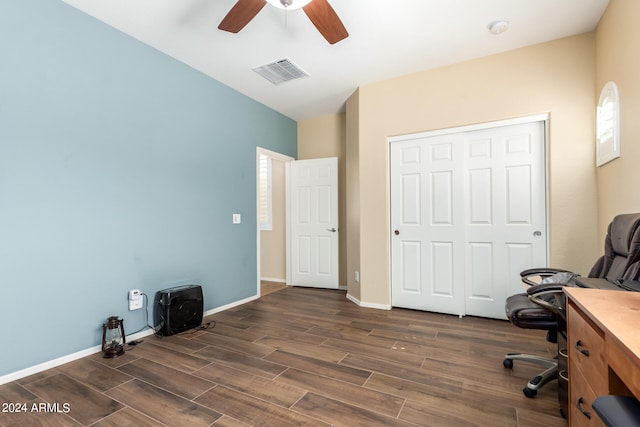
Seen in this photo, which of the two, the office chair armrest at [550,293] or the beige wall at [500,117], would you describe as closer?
the office chair armrest at [550,293]

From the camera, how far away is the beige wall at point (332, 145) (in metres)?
4.54

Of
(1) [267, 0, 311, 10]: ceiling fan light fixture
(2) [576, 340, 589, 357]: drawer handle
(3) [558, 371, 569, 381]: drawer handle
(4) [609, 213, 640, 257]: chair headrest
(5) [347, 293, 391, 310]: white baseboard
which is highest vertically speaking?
(1) [267, 0, 311, 10]: ceiling fan light fixture

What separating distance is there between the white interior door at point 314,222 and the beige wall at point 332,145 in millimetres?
98

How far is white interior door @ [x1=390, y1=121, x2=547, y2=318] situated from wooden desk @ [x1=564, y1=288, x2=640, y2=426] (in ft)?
6.18

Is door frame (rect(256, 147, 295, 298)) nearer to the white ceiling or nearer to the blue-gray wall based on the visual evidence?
the blue-gray wall

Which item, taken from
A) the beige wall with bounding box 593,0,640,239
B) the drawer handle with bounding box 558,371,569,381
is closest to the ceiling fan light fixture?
the beige wall with bounding box 593,0,640,239

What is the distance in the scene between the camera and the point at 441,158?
3.25 metres

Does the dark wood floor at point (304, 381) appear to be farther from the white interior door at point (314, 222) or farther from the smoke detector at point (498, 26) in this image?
the smoke detector at point (498, 26)

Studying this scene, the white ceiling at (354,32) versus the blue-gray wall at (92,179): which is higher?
the white ceiling at (354,32)

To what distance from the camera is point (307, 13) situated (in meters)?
1.93

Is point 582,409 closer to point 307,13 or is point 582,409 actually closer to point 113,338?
point 307,13

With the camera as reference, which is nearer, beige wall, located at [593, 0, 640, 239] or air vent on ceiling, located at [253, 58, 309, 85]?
beige wall, located at [593, 0, 640, 239]

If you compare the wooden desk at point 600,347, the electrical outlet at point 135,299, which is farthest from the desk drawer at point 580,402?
the electrical outlet at point 135,299

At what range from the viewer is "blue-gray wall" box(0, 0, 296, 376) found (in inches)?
78.2
